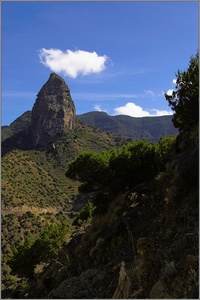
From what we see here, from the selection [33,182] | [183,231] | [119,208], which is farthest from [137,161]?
[33,182]

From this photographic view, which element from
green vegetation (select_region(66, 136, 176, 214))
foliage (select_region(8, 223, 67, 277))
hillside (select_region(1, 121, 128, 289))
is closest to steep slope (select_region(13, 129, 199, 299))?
green vegetation (select_region(66, 136, 176, 214))

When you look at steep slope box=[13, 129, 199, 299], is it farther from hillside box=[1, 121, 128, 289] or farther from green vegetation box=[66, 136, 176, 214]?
hillside box=[1, 121, 128, 289]

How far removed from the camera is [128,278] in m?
8.33

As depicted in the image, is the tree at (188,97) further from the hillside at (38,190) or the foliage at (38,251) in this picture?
the hillside at (38,190)

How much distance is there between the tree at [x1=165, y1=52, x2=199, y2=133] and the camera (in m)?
15.3

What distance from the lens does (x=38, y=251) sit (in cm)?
3428

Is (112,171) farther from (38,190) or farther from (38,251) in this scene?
(38,190)

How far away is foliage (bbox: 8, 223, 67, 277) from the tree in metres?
18.9

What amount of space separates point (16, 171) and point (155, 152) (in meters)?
104

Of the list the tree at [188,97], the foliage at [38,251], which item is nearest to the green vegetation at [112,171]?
the tree at [188,97]

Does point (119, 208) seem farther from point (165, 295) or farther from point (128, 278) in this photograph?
point (165, 295)

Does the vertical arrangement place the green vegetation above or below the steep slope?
above

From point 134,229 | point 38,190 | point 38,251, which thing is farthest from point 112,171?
point 38,190

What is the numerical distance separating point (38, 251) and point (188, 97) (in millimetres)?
25058
